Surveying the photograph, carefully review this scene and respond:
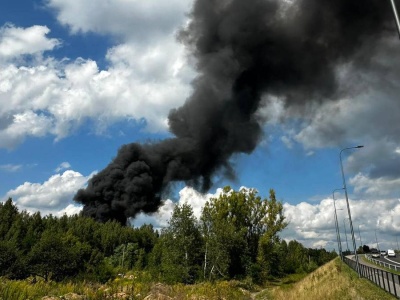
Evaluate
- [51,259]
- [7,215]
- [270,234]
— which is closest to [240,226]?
[270,234]

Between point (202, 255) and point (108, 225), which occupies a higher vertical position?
point (108, 225)

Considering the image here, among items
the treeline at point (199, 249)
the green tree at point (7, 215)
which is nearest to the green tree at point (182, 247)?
the treeline at point (199, 249)

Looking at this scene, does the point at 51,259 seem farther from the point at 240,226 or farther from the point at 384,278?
the point at 384,278

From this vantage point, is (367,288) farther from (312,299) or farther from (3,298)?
(3,298)

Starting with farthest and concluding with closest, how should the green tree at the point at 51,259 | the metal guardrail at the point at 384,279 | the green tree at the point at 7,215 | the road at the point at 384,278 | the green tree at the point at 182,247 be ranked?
the green tree at the point at 7,215 → the green tree at the point at 51,259 → the green tree at the point at 182,247 → the road at the point at 384,278 → the metal guardrail at the point at 384,279

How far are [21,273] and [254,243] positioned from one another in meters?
31.1

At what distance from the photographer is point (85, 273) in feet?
161

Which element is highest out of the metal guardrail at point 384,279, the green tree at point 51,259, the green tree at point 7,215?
the green tree at point 7,215

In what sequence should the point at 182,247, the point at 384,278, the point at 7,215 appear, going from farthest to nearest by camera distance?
the point at 7,215 < the point at 182,247 < the point at 384,278

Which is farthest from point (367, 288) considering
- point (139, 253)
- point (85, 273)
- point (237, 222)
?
point (139, 253)

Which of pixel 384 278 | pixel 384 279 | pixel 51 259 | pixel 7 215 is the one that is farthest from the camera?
pixel 7 215

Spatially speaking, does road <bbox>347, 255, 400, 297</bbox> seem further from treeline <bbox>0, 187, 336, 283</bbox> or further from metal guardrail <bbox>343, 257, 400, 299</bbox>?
treeline <bbox>0, 187, 336, 283</bbox>

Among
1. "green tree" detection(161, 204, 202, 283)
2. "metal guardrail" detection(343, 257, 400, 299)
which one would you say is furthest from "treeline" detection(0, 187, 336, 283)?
"metal guardrail" detection(343, 257, 400, 299)

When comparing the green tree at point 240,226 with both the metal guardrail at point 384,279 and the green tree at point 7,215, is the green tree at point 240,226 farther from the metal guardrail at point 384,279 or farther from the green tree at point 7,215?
the green tree at point 7,215
